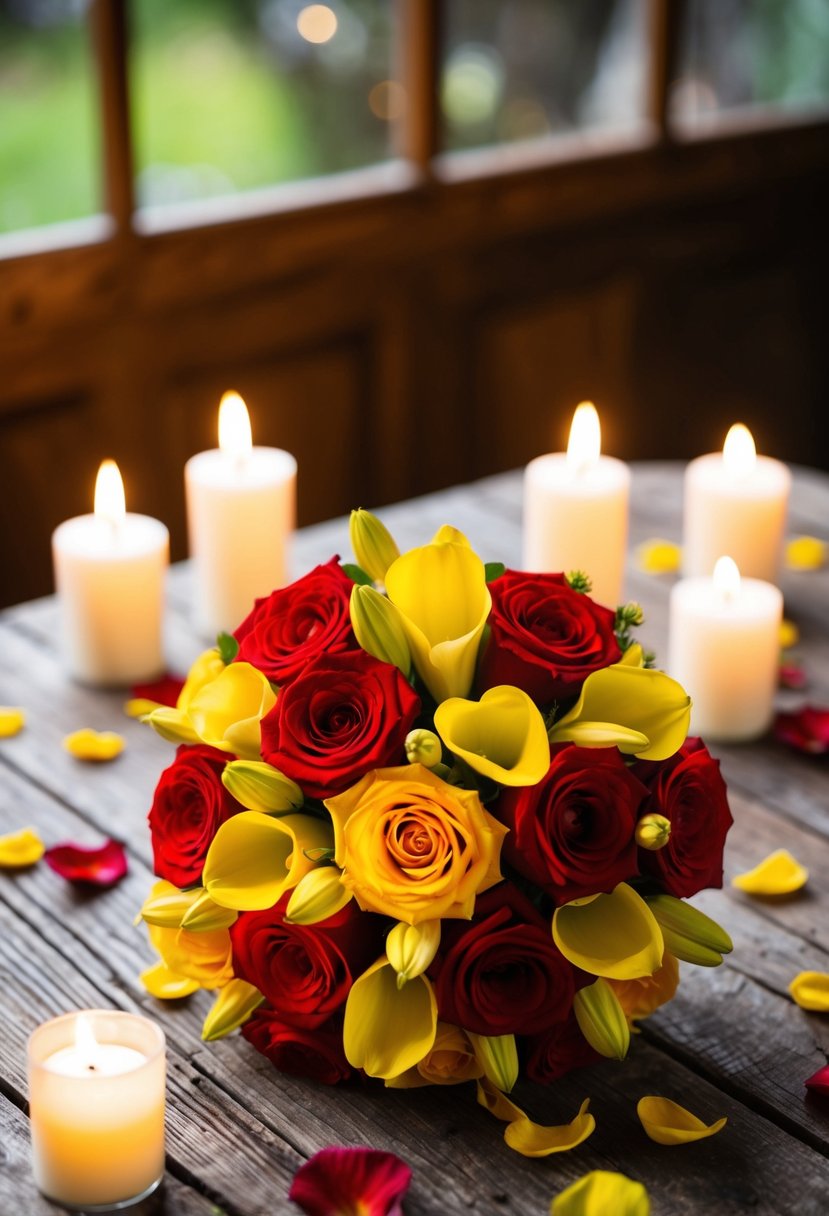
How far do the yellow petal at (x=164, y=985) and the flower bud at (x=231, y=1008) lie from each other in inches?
2.5

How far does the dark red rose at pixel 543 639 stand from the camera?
2.65ft

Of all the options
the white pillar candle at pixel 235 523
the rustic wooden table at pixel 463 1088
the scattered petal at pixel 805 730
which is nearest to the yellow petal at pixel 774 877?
the rustic wooden table at pixel 463 1088

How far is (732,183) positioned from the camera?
2877 millimetres

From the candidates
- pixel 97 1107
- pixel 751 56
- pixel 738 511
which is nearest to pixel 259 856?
pixel 97 1107

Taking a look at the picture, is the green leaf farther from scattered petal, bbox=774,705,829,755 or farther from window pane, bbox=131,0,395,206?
window pane, bbox=131,0,395,206

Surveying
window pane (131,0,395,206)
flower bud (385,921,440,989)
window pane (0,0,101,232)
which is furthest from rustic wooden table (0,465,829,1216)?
window pane (131,0,395,206)

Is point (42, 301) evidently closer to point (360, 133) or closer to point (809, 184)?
point (360, 133)

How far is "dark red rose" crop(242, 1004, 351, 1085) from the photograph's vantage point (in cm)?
83

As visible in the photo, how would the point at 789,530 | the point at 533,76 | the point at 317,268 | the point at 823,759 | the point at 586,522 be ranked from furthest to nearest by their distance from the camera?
the point at 533,76 → the point at 317,268 → the point at 789,530 → the point at 586,522 → the point at 823,759

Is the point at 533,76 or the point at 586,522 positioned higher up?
the point at 533,76

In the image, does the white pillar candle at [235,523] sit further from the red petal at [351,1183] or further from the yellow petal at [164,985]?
the red petal at [351,1183]

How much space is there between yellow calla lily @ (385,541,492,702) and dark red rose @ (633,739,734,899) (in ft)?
0.36

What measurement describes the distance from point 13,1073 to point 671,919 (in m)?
0.37

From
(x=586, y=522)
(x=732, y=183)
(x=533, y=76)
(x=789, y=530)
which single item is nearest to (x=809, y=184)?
(x=732, y=183)
